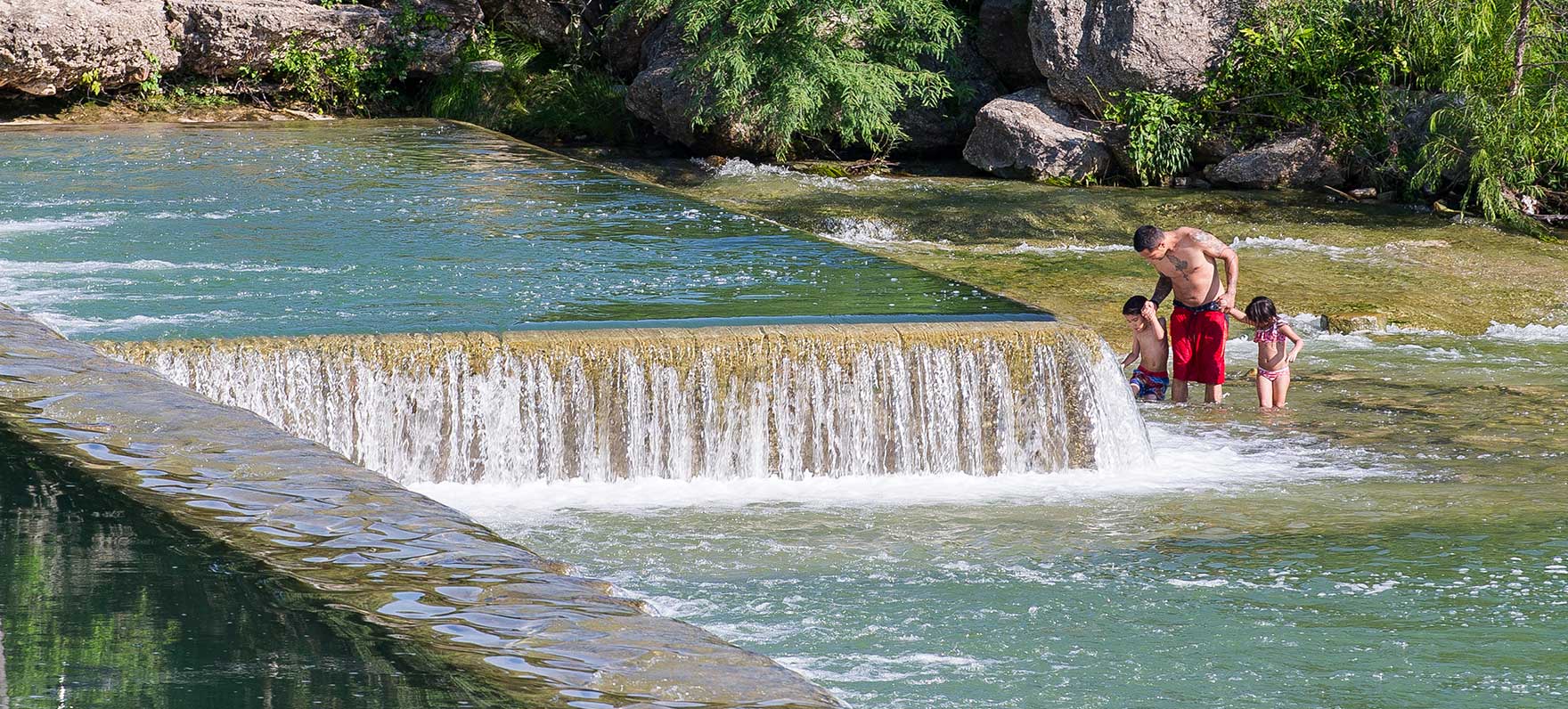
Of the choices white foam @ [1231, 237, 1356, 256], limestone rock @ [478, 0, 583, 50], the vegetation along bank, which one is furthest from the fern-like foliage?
white foam @ [1231, 237, 1356, 256]

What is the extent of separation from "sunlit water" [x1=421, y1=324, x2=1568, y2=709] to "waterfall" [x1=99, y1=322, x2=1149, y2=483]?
167 millimetres

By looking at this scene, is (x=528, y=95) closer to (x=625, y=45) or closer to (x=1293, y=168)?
(x=625, y=45)

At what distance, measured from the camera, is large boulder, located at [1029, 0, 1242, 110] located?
15.2 m

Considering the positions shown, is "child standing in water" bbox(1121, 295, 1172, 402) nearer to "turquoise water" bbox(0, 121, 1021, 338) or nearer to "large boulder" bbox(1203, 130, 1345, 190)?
"turquoise water" bbox(0, 121, 1021, 338)

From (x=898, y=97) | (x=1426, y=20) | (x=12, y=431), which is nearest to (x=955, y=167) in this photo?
(x=898, y=97)

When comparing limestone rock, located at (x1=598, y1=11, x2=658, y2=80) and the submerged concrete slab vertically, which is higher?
limestone rock, located at (x1=598, y1=11, x2=658, y2=80)

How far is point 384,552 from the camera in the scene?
143 inches

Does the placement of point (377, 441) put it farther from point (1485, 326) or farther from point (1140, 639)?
point (1485, 326)

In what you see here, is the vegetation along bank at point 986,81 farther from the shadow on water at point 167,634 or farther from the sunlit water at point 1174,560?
the shadow on water at point 167,634

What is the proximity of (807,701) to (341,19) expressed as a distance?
17.3 m

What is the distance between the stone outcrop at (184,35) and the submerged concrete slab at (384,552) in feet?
42.8

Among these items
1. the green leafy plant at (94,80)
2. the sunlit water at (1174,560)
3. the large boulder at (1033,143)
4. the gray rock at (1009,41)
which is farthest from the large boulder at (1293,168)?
the green leafy plant at (94,80)

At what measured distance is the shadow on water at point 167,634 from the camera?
3.05m

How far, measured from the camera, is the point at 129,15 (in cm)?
1761
